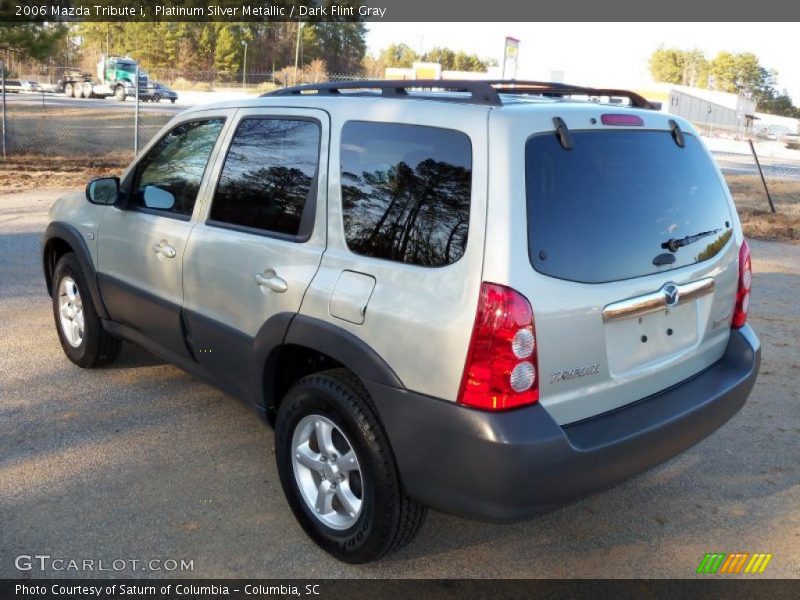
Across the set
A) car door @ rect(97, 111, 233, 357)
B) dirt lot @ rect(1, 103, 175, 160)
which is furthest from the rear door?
dirt lot @ rect(1, 103, 175, 160)

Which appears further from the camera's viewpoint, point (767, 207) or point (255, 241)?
point (767, 207)

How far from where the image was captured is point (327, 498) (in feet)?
10.5

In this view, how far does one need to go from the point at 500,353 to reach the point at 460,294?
0.80 ft

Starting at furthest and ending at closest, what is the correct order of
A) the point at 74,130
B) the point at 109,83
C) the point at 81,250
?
1. the point at 109,83
2. the point at 74,130
3. the point at 81,250

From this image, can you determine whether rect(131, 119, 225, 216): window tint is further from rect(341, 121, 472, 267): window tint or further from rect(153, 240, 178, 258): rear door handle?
rect(341, 121, 472, 267): window tint

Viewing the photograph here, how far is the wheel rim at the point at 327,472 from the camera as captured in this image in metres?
3.10

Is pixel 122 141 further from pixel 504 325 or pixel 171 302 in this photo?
pixel 504 325

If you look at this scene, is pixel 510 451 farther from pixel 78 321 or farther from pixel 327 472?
pixel 78 321

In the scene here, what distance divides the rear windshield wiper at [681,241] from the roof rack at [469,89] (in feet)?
2.33

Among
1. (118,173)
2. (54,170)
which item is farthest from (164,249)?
(54,170)

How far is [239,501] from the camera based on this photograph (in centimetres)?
360

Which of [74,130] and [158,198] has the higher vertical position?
[158,198]

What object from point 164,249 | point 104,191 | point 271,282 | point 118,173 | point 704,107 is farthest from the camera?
point 704,107

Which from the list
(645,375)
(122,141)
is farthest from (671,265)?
(122,141)
